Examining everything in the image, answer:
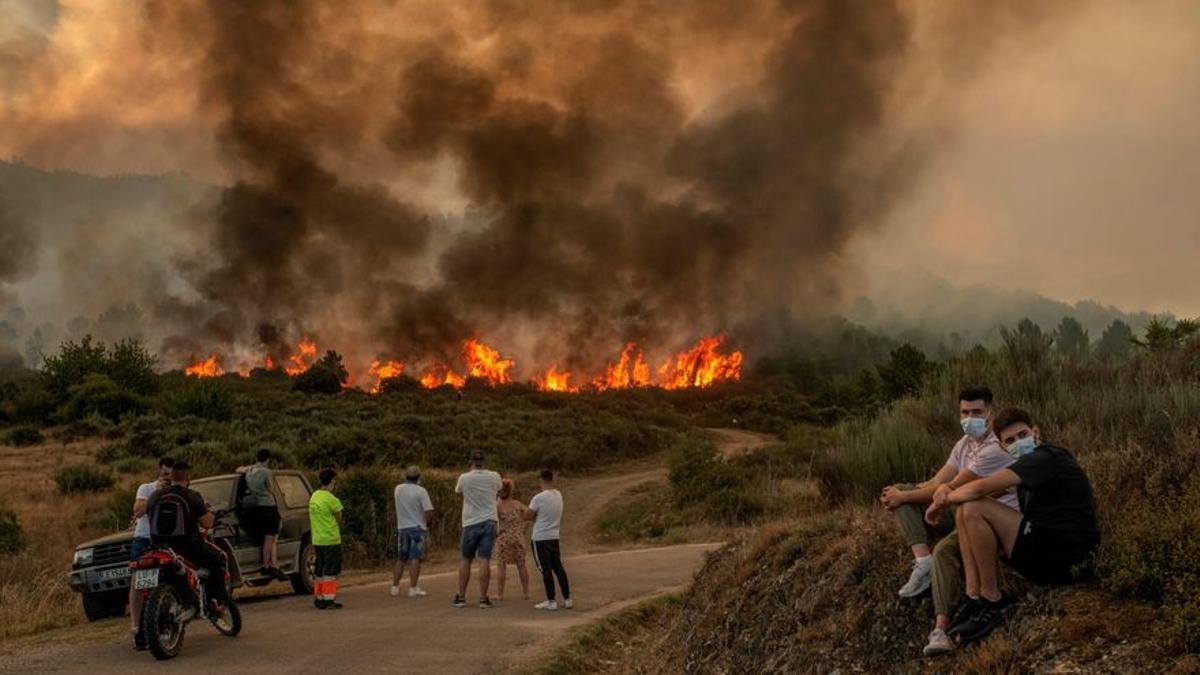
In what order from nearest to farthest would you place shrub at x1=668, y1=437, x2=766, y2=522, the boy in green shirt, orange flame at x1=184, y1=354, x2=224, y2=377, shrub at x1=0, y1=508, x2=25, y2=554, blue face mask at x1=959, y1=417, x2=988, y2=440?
blue face mask at x1=959, y1=417, x2=988, y2=440
the boy in green shirt
shrub at x1=0, y1=508, x2=25, y2=554
shrub at x1=668, y1=437, x2=766, y2=522
orange flame at x1=184, y1=354, x2=224, y2=377

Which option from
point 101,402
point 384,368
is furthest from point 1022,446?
point 384,368

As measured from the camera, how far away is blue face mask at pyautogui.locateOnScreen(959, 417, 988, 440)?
664 centimetres

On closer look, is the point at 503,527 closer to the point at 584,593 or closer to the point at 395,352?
the point at 584,593

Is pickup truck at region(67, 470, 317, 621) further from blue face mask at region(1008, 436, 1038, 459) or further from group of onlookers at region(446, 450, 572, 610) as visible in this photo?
blue face mask at region(1008, 436, 1038, 459)

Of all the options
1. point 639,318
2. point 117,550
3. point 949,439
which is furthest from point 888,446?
point 639,318

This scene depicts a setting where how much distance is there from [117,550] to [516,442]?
30789 mm

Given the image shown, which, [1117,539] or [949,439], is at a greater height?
[949,439]

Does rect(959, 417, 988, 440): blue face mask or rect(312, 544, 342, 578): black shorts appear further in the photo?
rect(312, 544, 342, 578): black shorts

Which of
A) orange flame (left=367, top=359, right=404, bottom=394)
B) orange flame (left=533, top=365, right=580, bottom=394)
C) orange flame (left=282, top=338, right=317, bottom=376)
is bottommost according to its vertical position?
orange flame (left=533, top=365, right=580, bottom=394)

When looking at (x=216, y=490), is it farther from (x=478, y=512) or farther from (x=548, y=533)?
(x=548, y=533)

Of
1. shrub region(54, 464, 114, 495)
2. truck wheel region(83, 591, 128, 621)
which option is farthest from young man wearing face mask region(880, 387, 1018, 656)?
shrub region(54, 464, 114, 495)

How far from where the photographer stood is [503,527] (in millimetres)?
14422

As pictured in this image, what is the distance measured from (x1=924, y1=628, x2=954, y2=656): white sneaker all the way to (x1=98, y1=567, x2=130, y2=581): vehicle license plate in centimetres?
1143

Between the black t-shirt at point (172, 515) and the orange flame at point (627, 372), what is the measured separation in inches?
3129
